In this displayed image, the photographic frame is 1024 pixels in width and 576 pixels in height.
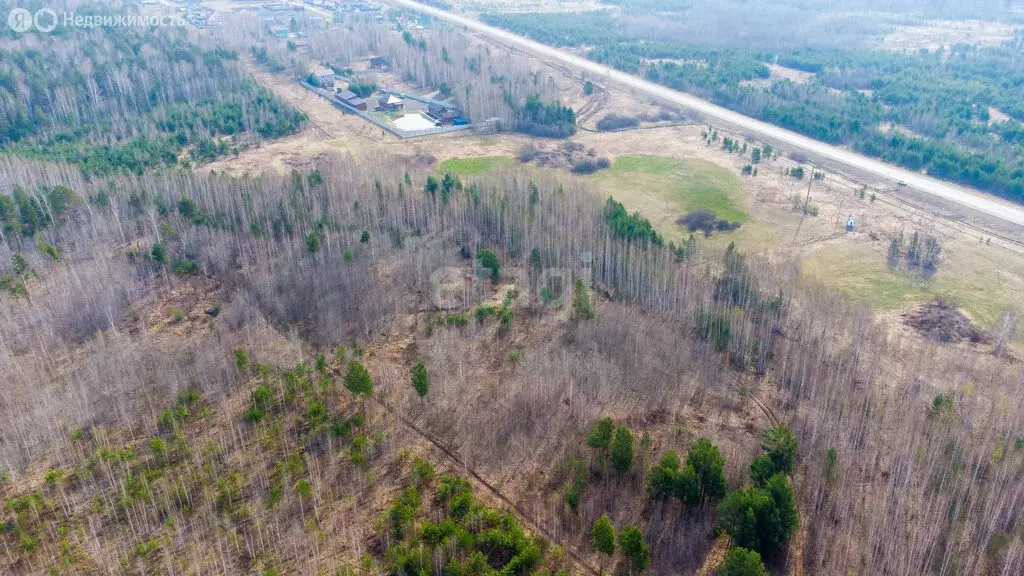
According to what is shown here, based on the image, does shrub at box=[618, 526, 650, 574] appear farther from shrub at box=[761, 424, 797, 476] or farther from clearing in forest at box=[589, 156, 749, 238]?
clearing in forest at box=[589, 156, 749, 238]

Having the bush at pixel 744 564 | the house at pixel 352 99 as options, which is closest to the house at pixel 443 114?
the house at pixel 352 99

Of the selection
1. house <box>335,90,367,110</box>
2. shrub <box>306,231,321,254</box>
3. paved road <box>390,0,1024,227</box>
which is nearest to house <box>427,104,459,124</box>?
house <box>335,90,367,110</box>

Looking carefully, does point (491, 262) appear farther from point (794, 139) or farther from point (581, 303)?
point (794, 139)

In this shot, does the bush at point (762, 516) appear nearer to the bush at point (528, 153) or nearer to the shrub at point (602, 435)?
the shrub at point (602, 435)

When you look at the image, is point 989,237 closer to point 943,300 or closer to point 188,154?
point 943,300

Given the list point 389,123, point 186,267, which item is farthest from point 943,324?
point 389,123

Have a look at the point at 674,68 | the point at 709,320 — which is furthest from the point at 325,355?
the point at 674,68
